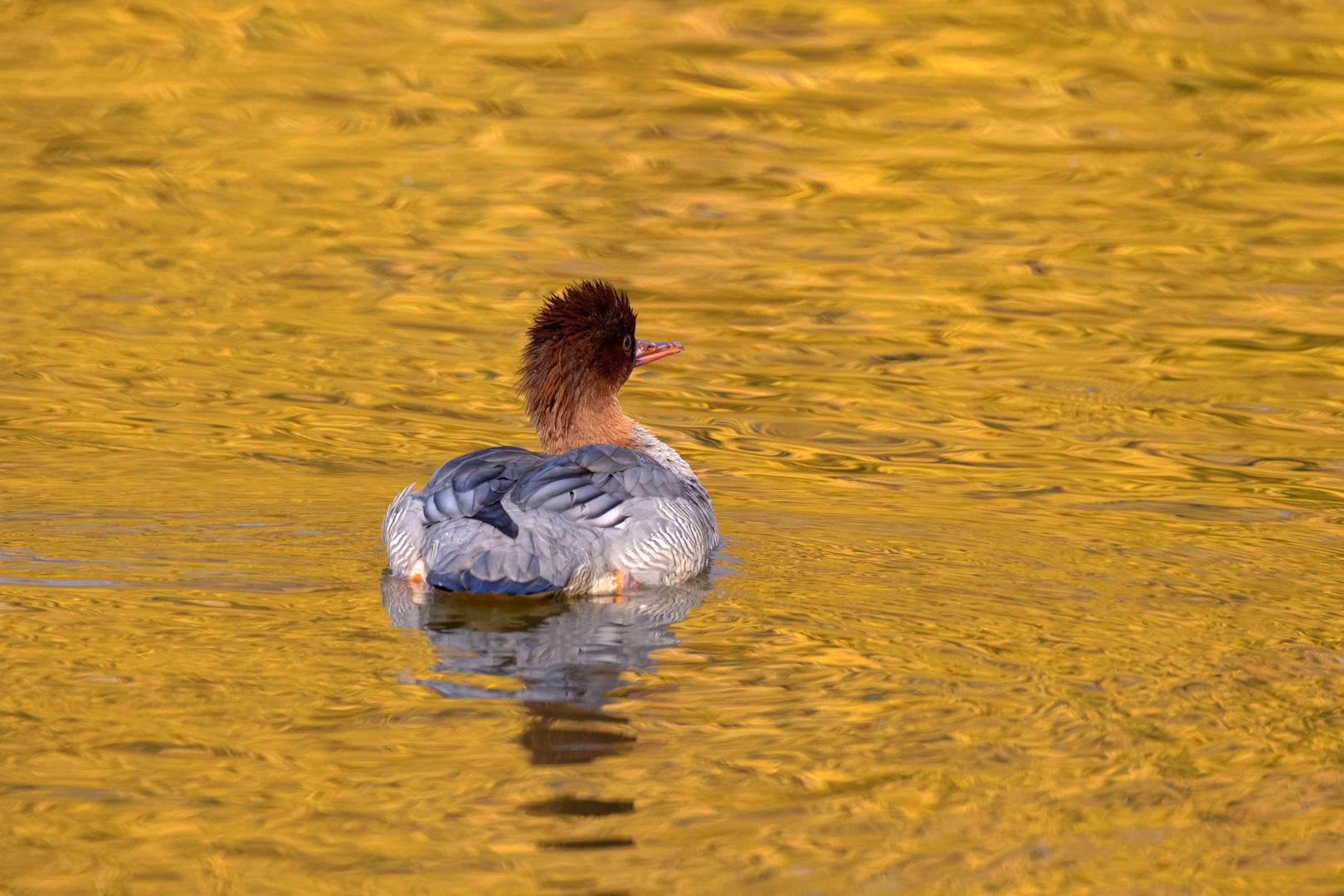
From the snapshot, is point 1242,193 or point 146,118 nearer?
point 1242,193

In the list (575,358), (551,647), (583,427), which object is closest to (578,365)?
(575,358)

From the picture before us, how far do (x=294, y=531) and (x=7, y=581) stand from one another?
134 cm

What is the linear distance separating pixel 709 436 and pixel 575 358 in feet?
7.70

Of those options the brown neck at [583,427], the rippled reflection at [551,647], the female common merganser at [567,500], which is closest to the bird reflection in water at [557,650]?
the rippled reflection at [551,647]

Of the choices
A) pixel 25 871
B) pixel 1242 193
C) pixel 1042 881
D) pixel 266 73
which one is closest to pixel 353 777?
pixel 25 871

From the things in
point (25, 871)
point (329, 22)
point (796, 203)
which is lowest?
point (25, 871)

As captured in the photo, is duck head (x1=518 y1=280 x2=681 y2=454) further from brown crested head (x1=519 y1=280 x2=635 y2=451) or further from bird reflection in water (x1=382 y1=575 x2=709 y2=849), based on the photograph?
bird reflection in water (x1=382 y1=575 x2=709 y2=849)

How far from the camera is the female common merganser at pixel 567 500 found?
7.02m

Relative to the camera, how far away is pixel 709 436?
10.5m

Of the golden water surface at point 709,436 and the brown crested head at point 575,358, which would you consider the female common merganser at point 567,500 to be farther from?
the golden water surface at point 709,436

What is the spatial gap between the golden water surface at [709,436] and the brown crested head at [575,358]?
887mm

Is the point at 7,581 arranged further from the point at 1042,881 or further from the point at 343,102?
the point at 343,102

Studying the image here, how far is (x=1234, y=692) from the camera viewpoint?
20.5 feet

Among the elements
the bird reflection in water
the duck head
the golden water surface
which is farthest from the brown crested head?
the bird reflection in water
